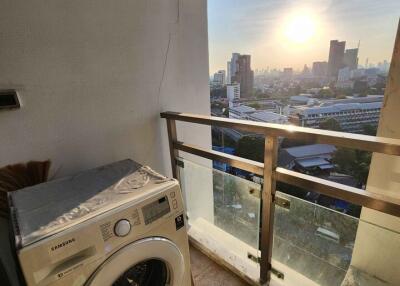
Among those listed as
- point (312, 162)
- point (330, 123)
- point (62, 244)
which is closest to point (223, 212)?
point (312, 162)

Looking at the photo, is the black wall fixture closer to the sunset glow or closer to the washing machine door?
the washing machine door

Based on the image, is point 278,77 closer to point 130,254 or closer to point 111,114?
point 111,114

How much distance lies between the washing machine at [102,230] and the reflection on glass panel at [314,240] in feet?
1.93

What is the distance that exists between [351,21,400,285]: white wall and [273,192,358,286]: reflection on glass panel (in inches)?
3.3

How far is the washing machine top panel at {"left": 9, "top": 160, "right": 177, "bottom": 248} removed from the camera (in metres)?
0.78

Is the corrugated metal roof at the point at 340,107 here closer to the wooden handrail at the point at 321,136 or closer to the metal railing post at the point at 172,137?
the wooden handrail at the point at 321,136

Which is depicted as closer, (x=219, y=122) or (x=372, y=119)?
(x=372, y=119)

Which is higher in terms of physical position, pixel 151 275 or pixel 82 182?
pixel 82 182

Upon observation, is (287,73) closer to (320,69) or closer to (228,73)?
(320,69)

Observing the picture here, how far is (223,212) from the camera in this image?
1.69 metres

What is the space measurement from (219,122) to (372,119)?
31.4 inches

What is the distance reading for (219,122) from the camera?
4.27 ft

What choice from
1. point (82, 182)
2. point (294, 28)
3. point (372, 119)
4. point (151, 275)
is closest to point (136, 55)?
point (82, 182)

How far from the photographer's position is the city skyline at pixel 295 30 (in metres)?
1.21
